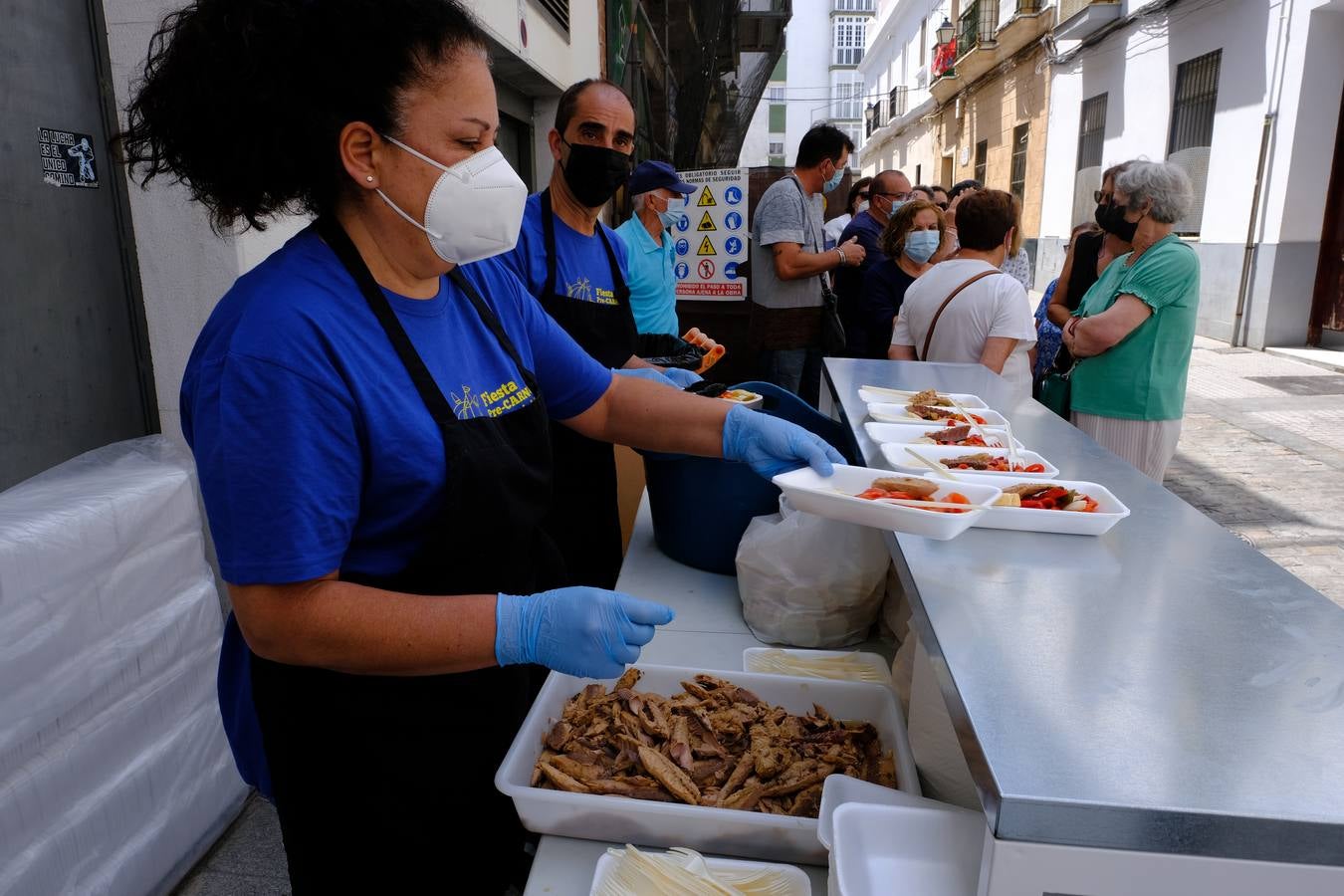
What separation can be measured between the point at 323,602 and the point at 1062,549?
1.13 meters

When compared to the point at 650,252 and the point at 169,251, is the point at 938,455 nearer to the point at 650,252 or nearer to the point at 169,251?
the point at 169,251

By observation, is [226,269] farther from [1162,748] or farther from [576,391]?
[1162,748]

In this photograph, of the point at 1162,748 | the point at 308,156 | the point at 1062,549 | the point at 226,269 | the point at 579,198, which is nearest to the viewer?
the point at 1162,748

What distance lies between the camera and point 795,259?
4871 mm

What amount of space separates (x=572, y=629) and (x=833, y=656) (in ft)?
2.99

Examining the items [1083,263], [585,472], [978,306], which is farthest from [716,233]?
[585,472]

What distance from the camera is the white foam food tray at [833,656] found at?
1.92 metres

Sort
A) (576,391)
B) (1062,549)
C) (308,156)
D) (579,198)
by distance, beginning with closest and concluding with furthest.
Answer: (308,156), (1062,549), (576,391), (579,198)

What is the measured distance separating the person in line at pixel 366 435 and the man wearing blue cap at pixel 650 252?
6.54 ft

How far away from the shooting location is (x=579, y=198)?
9.75 ft

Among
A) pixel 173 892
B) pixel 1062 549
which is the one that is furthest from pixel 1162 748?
pixel 173 892

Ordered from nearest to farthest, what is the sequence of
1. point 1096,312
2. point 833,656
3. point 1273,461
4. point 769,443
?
point 769,443 → point 833,656 → point 1096,312 → point 1273,461

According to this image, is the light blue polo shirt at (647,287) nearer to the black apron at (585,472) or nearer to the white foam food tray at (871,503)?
the black apron at (585,472)

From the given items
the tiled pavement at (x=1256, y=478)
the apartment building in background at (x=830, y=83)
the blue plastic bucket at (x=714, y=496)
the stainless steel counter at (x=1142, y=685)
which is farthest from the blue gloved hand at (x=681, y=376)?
the apartment building in background at (x=830, y=83)
